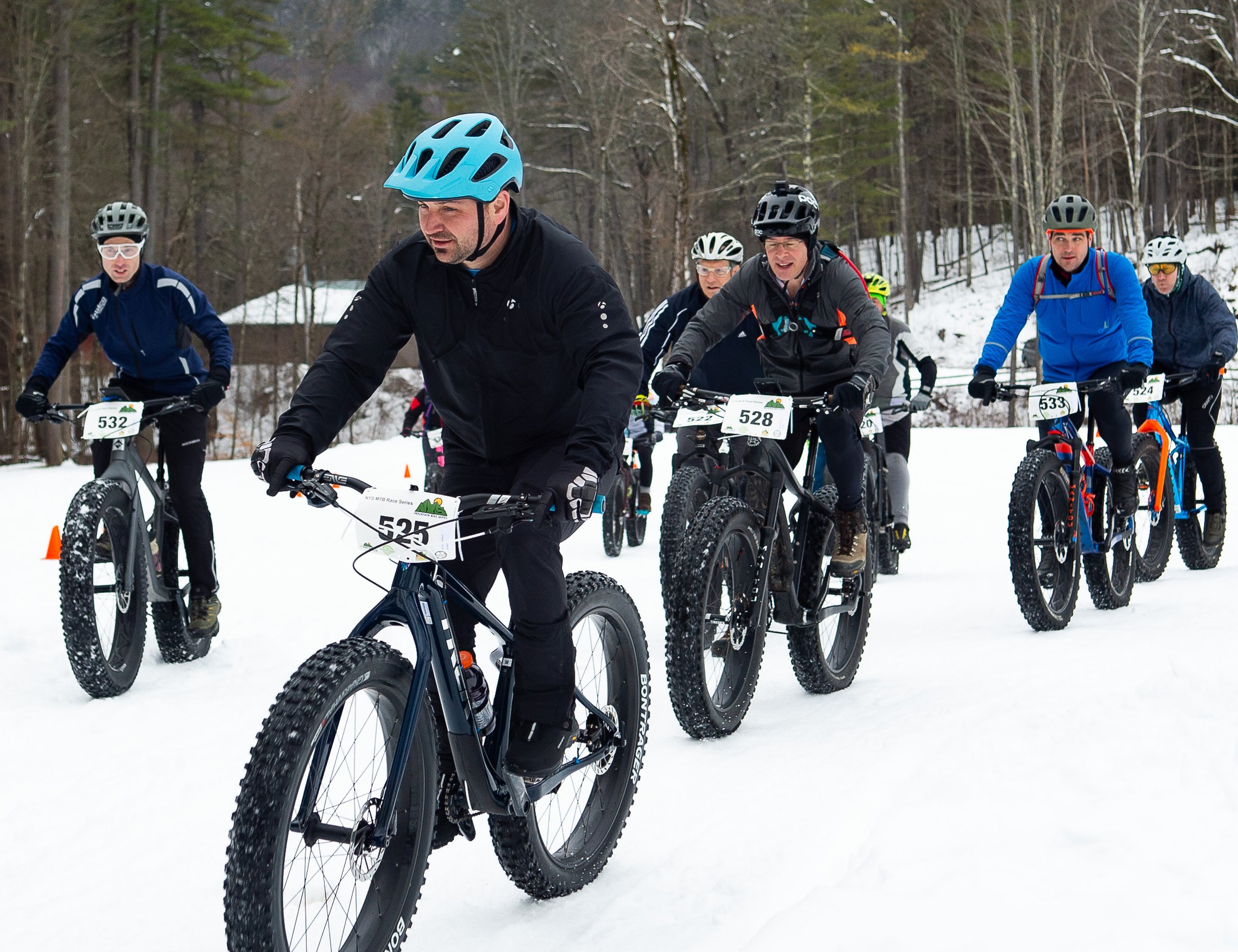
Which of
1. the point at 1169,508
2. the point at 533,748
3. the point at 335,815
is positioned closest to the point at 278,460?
the point at 335,815

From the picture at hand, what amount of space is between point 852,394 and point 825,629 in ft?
4.31

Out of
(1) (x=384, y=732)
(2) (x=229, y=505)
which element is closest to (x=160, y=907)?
(1) (x=384, y=732)

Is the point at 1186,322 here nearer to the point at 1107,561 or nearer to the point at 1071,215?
the point at 1107,561

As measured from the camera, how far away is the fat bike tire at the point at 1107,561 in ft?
23.9

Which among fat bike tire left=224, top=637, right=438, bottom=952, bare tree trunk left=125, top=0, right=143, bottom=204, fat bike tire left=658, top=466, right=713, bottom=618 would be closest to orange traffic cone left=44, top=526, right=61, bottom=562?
fat bike tire left=658, top=466, right=713, bottom=618

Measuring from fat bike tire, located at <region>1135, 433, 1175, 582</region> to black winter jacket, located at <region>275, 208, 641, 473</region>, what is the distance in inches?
224

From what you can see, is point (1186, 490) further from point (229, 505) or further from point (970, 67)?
point (970, 67)

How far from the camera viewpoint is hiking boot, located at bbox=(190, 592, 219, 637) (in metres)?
6.68

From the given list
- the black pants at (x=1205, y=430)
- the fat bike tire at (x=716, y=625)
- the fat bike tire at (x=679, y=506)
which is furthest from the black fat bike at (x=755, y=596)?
the black pants at (x=1205, y=430)

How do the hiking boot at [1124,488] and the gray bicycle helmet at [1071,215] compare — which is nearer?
the gray bicycle helmet at [1071,215]

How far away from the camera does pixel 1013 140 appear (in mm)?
35938

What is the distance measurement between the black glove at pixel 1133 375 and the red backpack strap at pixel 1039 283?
718mm

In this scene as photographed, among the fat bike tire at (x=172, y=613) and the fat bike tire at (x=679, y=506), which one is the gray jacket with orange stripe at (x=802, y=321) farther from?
the fat bike tire at (x=172, y=613)

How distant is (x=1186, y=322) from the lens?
352 inches
